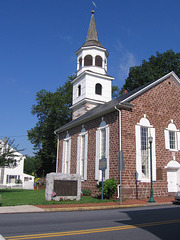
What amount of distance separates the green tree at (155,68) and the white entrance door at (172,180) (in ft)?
73.7

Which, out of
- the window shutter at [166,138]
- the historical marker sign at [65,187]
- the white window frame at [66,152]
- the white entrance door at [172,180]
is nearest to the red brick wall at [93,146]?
the white window frame at [66,152]

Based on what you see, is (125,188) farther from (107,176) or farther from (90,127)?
(90,127)

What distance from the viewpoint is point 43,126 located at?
1743 inches

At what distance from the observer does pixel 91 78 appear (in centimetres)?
3488

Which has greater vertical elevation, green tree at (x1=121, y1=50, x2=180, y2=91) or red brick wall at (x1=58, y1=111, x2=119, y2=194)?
green tree at (x1=121, y1=50, x2=180, y2=91)

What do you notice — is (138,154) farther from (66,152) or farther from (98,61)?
(98,61)

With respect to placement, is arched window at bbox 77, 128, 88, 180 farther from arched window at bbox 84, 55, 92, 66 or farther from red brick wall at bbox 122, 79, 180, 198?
arched window at bbox 84, 55, 92, 66

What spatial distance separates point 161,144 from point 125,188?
5.42m

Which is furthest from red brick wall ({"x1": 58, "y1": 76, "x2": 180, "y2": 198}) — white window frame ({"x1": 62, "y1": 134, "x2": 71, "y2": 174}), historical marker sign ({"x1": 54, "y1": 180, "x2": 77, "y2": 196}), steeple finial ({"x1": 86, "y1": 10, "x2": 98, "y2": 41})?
steeple finial ({"x1": 86, "y1": 10, "x2": 98, "y2": 41})

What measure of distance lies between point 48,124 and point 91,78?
44.1ft

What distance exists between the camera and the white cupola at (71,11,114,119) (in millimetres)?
34500

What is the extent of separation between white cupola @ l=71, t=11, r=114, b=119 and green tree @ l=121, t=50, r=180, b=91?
8276 millimetres

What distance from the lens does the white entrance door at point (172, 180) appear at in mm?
20797

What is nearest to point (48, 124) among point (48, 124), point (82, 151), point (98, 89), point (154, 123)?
point (48, 124)
